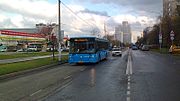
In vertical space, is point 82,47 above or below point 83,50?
above

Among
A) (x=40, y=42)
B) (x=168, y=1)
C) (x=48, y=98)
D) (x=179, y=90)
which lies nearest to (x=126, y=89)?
(x=179, y=90)

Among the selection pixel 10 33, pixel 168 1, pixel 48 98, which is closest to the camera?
pixel 48 98

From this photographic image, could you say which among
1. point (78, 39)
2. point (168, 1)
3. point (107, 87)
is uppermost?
point (168, 1)

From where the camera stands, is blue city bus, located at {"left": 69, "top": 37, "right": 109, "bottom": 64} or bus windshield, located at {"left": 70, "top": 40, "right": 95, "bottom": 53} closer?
blue city bus, located at {"left": 69, "top": 37, "right": 109, "bottom": 64}

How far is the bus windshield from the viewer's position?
110 feet

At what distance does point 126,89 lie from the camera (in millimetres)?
14117

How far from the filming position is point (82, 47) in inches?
1318

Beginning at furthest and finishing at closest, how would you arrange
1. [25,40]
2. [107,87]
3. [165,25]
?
[25,40] < [165,25] < [107,87]

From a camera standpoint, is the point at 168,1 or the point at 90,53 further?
the point at 168,1

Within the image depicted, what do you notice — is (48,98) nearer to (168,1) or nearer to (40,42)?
(40,42)

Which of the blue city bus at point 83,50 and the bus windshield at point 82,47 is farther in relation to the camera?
the bus windshield at point 82,47

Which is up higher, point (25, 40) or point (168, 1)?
point (168, 1)

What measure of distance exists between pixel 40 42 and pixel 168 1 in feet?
274

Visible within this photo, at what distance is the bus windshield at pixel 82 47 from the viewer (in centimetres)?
3341
